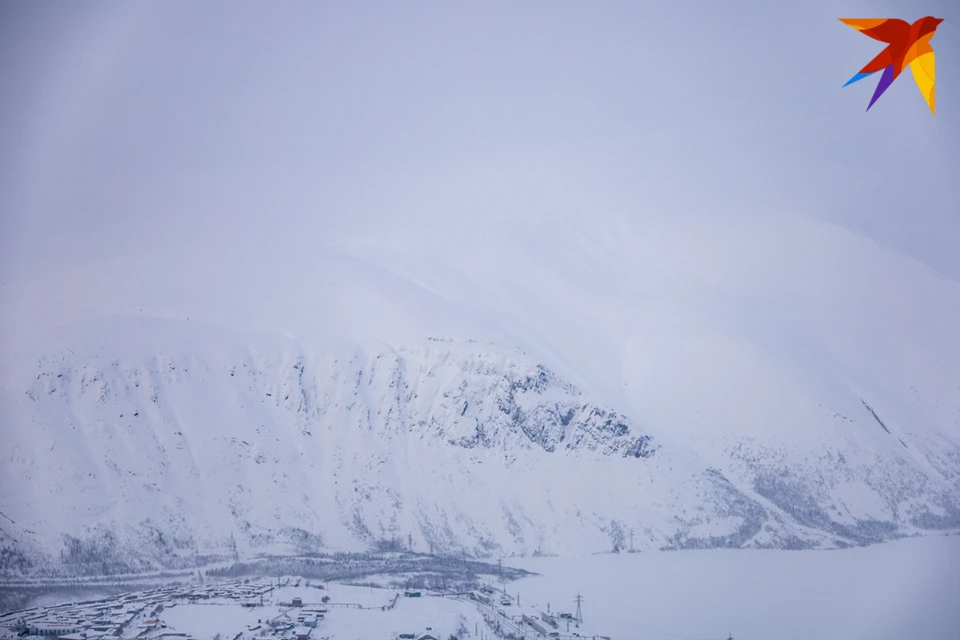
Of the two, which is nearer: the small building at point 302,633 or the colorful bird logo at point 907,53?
the colorful bird logo at point 907,53

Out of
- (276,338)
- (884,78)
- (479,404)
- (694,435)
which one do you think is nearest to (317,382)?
(276,338)

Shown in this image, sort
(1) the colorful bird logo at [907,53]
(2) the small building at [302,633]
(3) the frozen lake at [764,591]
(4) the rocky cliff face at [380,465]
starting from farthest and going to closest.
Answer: (4) the rocky cliff face at [380,465], (3) the frozen lake at [764,591], (2) the small building at [302,633], (1) the colorful bird logo at [907,53]

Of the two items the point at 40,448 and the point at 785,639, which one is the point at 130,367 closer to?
the point at 40,448

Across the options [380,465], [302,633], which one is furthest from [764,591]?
[380,465]

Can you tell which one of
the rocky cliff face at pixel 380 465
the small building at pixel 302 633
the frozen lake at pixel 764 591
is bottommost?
the small building at pixel 302 633

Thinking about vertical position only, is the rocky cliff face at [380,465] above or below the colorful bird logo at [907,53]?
below

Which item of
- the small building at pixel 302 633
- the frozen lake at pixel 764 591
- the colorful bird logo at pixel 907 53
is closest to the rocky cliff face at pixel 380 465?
the frozen lake at pixel 764 591

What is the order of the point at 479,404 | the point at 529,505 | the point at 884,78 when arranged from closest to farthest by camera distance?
the point at 884,78, the point at 529,505, the point at 479,404

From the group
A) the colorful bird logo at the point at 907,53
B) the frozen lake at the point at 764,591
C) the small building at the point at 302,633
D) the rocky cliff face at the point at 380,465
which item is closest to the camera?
the colorful bird logo at the point at 907,53

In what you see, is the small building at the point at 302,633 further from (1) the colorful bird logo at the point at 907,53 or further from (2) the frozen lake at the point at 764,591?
(1) the colorful bird logo at the point at 907,53
